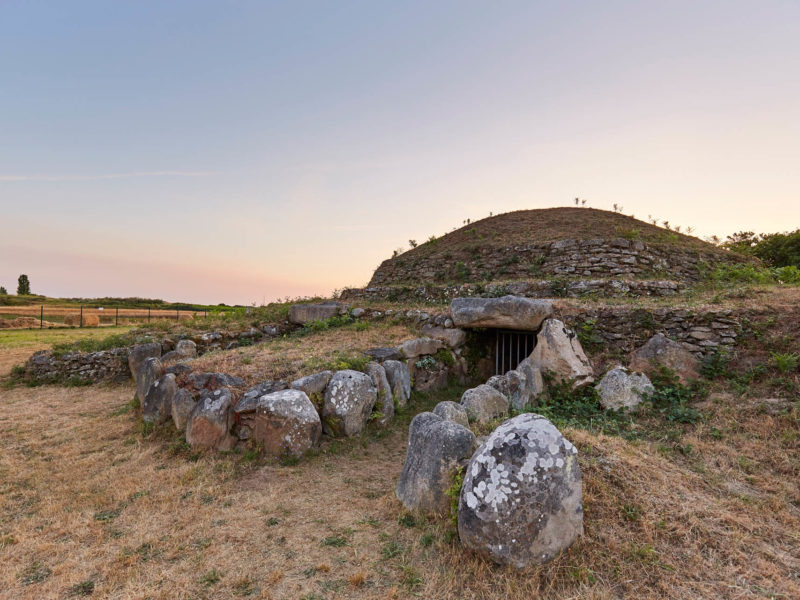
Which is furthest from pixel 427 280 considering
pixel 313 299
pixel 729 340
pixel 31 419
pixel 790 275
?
pixel 31 419

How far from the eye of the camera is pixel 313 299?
14250mm

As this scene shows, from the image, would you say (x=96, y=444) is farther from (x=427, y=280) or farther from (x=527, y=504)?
(x=427, y=280)

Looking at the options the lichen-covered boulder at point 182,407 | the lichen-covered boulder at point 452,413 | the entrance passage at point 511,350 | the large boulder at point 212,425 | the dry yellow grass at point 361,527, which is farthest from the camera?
the entrance passage at point 511,350

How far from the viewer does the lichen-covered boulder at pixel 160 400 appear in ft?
20.9

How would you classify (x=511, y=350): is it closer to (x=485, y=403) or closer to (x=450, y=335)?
(x=450, y=335)

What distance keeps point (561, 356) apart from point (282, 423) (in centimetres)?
511

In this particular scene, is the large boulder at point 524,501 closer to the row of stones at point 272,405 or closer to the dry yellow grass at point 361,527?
the dry yellow grass at point 361,527

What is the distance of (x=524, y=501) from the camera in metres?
3.06

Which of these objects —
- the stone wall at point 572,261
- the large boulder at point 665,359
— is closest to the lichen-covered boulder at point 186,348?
the stone wall at point 572,261

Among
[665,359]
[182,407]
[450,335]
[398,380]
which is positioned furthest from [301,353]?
[665,359]

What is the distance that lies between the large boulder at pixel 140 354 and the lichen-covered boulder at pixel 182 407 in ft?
15.5

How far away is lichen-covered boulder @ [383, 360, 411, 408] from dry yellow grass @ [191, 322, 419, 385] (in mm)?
812

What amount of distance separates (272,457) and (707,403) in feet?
21.9

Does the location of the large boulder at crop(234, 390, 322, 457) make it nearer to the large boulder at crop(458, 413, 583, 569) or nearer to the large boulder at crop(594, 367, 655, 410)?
the large boulder at crop(458, 413, 583, 569)
